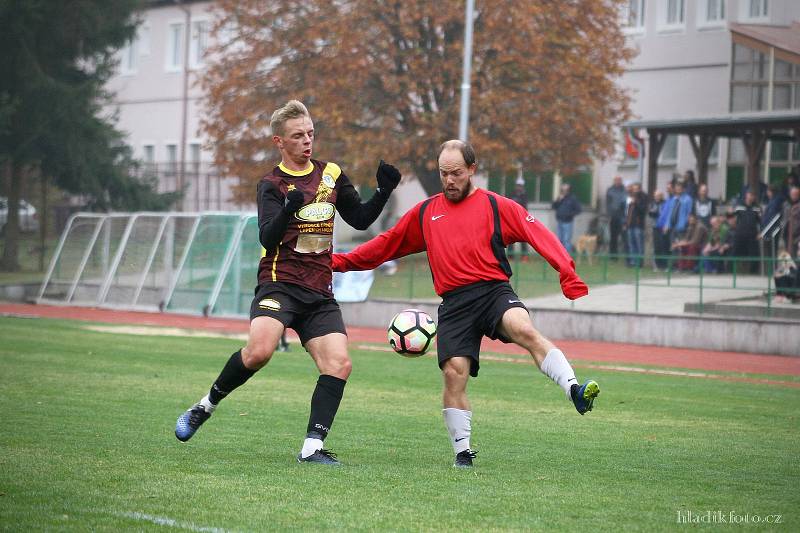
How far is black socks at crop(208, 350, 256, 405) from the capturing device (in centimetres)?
804

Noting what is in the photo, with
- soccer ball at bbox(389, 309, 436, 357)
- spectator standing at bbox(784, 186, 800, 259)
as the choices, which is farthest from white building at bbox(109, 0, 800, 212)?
soccer ball at bbox(389, 309, 436, 357)

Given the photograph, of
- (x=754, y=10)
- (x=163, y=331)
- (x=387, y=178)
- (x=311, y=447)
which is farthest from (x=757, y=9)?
(x=311, y=447)

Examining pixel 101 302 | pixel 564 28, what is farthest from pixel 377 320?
pixel 564 28

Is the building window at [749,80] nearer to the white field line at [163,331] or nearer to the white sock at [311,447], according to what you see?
the white field line at [163,331]

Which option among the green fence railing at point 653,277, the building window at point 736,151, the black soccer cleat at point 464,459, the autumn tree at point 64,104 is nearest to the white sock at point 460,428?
the black soccer cleat at point 464,459

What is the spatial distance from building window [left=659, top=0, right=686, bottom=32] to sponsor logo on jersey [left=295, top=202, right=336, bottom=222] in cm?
3179

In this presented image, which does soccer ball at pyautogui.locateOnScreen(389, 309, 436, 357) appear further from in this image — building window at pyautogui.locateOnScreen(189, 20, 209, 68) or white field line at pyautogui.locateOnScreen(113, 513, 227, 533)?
building window at pyautogui.locateOnScreen(189, 20, 209, 68)

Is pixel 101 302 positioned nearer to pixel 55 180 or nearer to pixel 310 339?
pixel 55 180

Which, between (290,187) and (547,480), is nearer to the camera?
(547,480)

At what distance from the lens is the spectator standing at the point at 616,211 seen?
30.6m

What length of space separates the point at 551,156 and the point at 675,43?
725 cm

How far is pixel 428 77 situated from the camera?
32.4m

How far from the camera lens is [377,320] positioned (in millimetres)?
26969

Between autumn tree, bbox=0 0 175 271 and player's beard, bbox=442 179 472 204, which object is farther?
autumn tree, bbox=0 0 175 271
